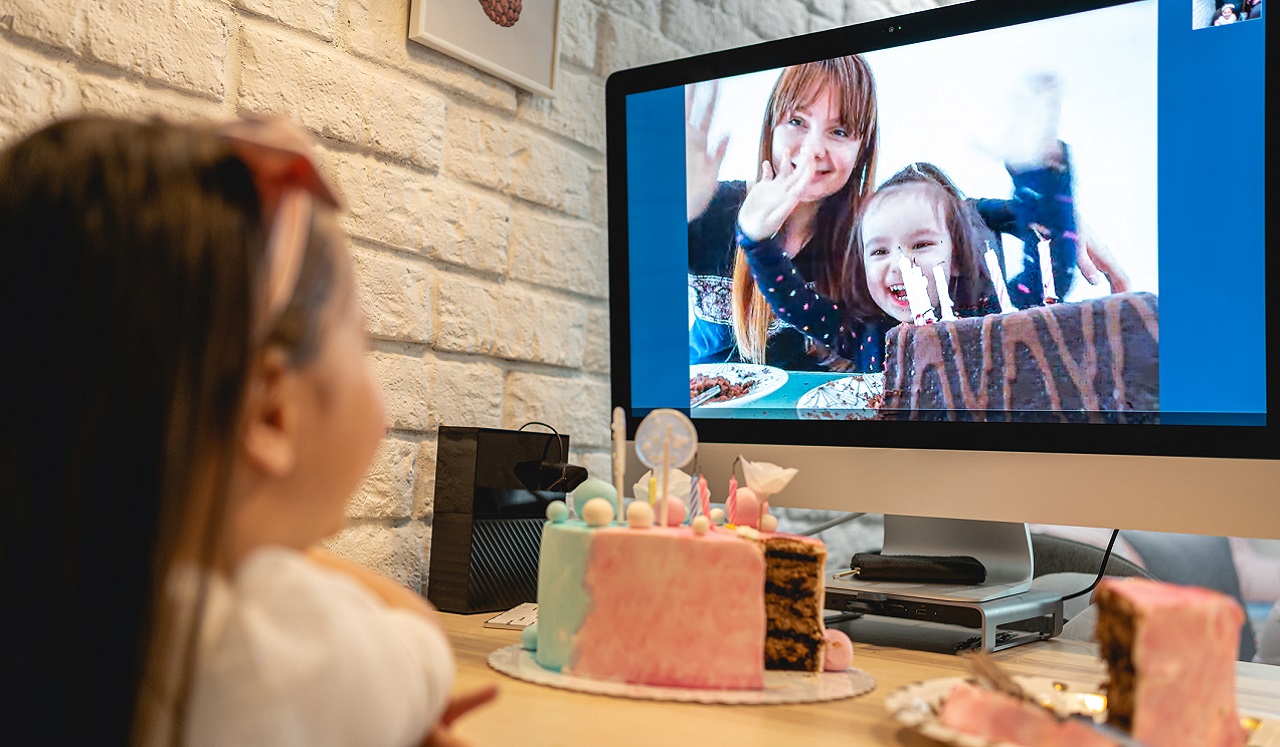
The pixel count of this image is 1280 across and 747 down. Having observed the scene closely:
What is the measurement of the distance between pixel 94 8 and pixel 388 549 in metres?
0.63

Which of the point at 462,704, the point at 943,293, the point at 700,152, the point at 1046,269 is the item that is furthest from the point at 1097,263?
the point at 462,704

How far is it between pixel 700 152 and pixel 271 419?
0.88 meters

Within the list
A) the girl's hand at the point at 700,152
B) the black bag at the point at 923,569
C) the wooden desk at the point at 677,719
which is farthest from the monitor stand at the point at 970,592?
the girl's hand at the point at 700,152

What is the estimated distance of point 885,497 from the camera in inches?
43.3

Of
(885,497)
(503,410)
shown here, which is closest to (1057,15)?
(885,497)

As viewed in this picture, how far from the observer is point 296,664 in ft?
1.29

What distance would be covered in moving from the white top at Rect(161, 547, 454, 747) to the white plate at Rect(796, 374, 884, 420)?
77 cm

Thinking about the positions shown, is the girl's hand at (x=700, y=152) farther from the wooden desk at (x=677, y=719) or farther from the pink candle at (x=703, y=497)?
the wooden desk at (x=677, y=719)

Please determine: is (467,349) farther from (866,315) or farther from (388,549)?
(866,315)

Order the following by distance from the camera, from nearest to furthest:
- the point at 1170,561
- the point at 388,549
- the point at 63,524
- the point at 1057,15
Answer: the point at 63,524 < the point at 1057,15 < the point at 388,549 < the point at 1170,561

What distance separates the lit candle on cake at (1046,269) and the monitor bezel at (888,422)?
13cm

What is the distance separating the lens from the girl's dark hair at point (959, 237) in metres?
1.04

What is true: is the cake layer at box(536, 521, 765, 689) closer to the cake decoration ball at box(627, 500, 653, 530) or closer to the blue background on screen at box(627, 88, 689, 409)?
the cake decoration ball at box(627, 500, 653, 530)

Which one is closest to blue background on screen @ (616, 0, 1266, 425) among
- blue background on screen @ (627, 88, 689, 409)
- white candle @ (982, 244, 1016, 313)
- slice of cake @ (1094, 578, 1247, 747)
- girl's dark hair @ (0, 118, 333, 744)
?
white candle @ (982, 244, 1016, 313)
